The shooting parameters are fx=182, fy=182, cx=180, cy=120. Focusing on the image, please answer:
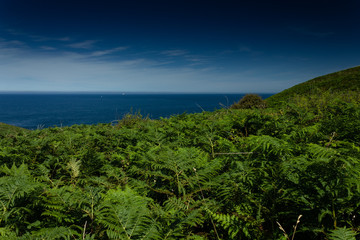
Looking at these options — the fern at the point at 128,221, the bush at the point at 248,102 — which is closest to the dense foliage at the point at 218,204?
the fern at the point at 128,221

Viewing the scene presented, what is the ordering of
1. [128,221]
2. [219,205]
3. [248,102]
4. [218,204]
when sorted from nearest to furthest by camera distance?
[128,221] < [219,205] < [218,204] < [248,102]

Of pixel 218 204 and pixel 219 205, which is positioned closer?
pixel 219 205

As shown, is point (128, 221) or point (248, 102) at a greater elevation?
point (248, 102)

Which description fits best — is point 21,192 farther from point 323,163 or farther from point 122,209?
point 323,163

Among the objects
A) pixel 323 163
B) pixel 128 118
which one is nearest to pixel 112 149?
pixel 323 163

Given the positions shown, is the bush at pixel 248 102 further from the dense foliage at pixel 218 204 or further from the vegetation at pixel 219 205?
the dense foliage at pixel 218 204

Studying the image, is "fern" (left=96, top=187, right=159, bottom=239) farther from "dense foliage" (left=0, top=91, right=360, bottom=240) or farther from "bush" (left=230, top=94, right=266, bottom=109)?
"bush" (left=230, top=94, right=266, bottom=109)

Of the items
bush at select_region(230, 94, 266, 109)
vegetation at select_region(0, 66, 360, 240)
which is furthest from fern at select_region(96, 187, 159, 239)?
bush at select_region(230, 94, 266, 109)

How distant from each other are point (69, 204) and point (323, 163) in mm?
2519

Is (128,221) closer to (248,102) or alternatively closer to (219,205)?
(219,205)

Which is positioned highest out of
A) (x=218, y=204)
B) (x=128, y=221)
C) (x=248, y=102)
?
(x=248, y=102)

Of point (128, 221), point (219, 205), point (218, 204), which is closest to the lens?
point (128, 221)

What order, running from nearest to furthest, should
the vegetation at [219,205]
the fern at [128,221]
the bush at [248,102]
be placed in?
the fern at [128,221], the vegetation at [219,205], the bush at [248,102]

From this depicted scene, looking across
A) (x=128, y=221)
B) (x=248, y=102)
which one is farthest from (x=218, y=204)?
(x=248, y=102)
